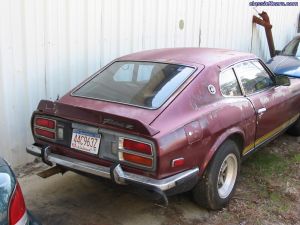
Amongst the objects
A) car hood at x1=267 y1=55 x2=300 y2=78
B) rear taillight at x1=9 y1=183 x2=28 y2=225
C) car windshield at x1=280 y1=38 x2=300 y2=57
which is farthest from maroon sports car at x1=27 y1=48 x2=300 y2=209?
car windshield at x1=280 y1=38 x2=300 y2=57

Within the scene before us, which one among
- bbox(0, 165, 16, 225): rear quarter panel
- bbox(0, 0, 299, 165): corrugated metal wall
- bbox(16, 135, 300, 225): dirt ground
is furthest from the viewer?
bbox(0, 0, 299, 165): corrugated metal wall

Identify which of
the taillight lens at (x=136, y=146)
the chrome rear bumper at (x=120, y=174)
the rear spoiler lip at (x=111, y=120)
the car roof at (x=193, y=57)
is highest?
the car roof at (x=193, y=57)

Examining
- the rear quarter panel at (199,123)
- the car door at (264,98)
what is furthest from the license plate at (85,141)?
the car door at (264,98)

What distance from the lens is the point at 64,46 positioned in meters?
5.26

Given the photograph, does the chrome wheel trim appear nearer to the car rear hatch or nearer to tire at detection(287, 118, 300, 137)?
the car rear hatch

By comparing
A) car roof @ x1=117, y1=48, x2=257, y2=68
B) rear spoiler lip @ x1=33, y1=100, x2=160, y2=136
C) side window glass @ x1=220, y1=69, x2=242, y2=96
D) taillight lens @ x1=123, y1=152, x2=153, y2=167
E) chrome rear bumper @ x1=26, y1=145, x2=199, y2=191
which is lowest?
chrome rear bumper @ x1=26, y1=145, x2=199, y2=191

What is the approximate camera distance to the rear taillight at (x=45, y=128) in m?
3.75

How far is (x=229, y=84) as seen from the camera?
4.22 m

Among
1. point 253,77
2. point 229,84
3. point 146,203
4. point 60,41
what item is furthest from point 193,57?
point 60,41

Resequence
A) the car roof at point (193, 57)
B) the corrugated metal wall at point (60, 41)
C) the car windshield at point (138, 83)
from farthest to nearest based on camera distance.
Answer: the corrugated metal wall at point (60, 41), the car roof at point (193, 57), the car windshield at point (138, 83)

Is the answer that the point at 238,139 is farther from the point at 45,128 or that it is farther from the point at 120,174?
the point at 45,128

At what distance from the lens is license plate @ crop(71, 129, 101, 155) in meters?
3.45

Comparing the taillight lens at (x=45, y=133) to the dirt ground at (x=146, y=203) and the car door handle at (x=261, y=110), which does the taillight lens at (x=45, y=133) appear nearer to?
the dirt ground at (x=146, y=203)

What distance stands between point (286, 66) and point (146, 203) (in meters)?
4.55
